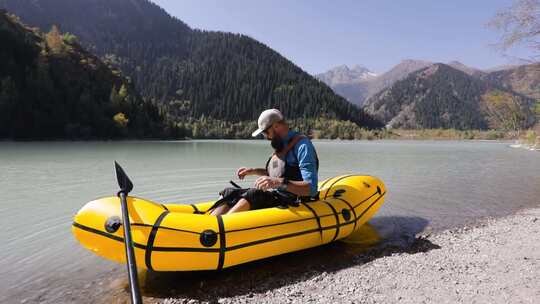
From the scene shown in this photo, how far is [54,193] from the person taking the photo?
34.3ft

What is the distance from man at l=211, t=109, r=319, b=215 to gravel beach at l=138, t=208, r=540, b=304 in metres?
0.92

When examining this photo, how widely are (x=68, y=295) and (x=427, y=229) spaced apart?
21.3 feet

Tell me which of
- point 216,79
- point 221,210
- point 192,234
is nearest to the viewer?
point 192,234

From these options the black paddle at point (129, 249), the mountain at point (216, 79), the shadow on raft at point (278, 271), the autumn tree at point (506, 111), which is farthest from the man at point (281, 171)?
the mountain at point (216, 79)

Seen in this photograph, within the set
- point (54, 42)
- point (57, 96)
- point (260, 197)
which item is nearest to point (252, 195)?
point (260, 197)

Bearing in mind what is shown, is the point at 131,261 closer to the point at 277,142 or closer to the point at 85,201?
the point at 277,142

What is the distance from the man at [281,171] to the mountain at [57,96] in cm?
6060

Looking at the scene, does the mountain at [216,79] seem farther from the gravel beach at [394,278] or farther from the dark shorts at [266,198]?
the gravel beach at [394,278]

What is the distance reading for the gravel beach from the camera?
340 cm

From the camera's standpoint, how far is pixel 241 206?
190 inches

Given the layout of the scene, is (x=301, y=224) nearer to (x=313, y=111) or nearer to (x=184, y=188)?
(x=184, y=188)

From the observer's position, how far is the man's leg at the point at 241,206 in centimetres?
479

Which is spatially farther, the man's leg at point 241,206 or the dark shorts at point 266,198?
the dark shorts at point 266,198

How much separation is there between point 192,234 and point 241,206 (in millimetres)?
901
